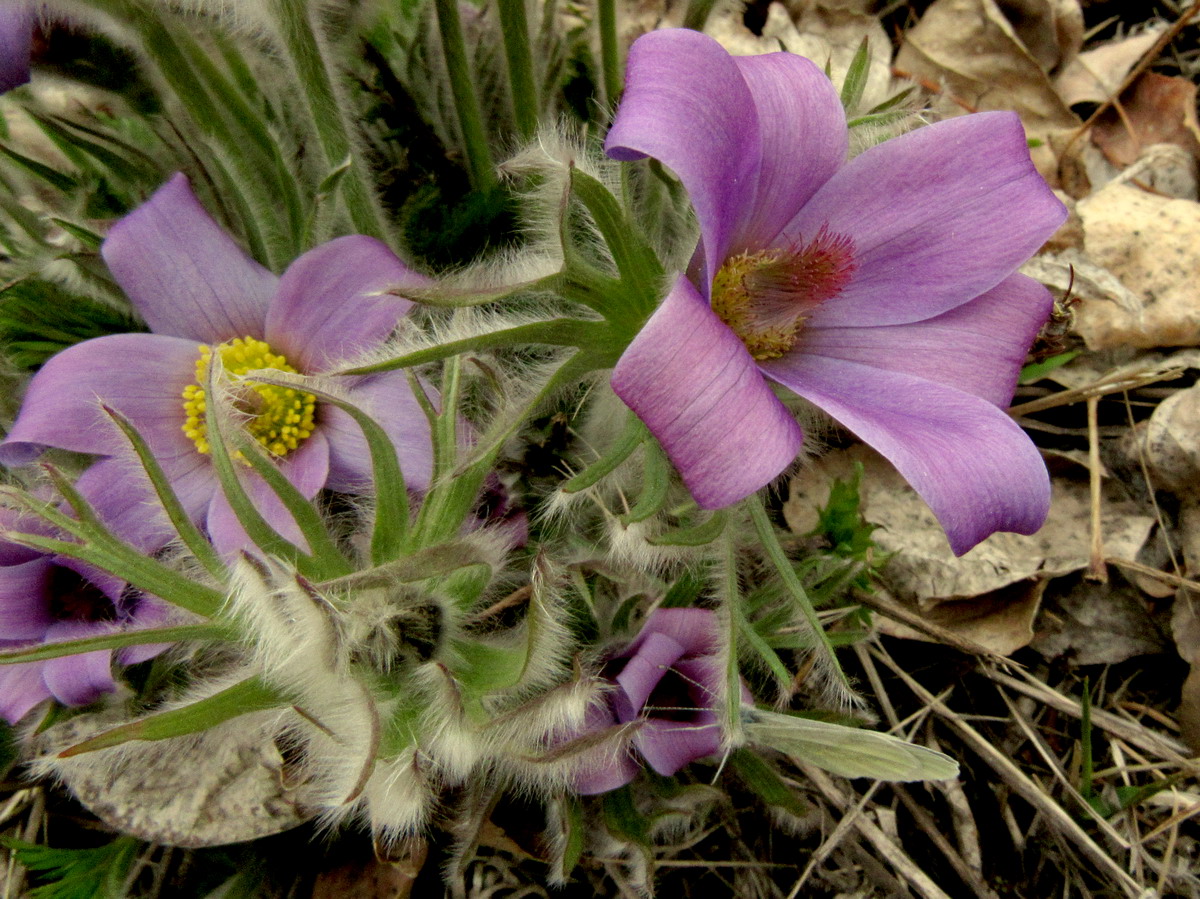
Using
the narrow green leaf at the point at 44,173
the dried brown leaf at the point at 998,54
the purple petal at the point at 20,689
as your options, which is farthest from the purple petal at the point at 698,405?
the dried brown leaf at the point at 998,54

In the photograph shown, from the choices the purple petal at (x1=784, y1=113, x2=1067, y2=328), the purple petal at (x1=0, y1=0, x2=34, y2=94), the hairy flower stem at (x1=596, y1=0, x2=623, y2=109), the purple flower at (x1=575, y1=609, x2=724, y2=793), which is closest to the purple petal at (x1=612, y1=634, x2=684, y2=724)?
the purple flower at (x1=575, y1=609, x2=724, y2=793)

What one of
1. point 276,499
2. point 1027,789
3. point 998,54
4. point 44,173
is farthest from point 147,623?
point 998,54

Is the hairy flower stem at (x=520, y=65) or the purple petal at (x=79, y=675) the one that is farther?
the hairy flower stem at (x=520, y=65)

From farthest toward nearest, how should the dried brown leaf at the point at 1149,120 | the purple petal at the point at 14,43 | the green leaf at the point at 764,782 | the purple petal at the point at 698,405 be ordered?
the dried brown leaf at the point at 1149,120 < the green leaf at the point at 764,782 < the purple petal at the point at 14,43 < the purple petal at the point at 698,405

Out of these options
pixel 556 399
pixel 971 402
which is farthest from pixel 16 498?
pixel 971 402

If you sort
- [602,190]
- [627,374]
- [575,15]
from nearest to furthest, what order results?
1. [627,374]
2. [602,190]
3. [575,15]

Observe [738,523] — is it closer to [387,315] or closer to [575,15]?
[387,315]

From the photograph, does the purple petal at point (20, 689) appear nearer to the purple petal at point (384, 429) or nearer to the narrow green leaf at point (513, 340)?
the purple petal at point (384, 429)
